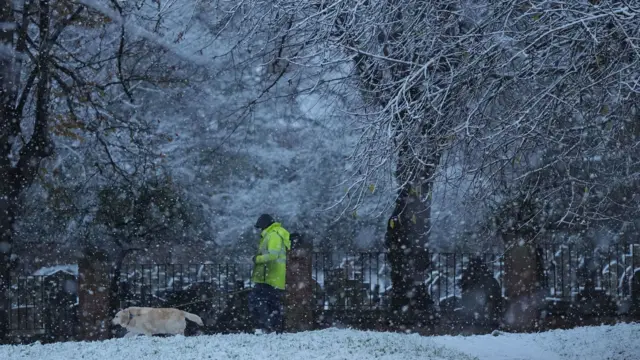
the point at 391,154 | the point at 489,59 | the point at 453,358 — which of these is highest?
the point at 489,59

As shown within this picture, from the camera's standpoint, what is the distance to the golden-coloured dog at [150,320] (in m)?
10.6

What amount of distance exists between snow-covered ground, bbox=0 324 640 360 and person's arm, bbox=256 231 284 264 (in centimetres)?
134

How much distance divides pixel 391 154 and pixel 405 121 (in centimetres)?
54

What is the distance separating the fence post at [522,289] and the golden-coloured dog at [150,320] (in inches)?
208

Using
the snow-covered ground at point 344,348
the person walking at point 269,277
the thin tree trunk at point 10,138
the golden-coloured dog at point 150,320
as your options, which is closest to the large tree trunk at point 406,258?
the snow-covered ground at point 344,348

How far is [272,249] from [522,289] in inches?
177

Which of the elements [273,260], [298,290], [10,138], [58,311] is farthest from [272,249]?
[10,138]

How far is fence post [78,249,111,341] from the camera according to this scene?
12398 mm

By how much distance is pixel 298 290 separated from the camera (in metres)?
12.6

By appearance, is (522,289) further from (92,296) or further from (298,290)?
(92,296)

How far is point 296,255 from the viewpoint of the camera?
12594 mm

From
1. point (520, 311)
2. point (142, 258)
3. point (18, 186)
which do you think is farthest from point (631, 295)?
point (142, 258)

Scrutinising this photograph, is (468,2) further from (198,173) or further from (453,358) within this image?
(198,173)

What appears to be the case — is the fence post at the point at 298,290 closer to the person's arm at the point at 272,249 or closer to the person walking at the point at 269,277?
the person walking at the point at 269,277
